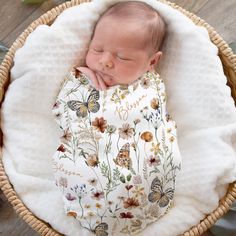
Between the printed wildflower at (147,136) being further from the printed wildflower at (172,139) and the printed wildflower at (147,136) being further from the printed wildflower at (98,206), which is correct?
the printed wildflower at (98,206)

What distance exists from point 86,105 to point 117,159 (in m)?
0.15

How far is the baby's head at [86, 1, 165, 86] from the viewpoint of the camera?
1168 mm

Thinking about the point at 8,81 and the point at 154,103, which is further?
the point at 8,81

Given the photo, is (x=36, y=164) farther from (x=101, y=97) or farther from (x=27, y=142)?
(x=101, y=97)

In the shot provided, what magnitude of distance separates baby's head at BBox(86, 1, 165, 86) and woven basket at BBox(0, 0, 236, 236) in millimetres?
162

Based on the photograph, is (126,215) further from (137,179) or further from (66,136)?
(66,136)

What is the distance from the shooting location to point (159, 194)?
1133 mm

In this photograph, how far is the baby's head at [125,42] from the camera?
1168 mm

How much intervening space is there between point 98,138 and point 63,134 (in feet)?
0.29

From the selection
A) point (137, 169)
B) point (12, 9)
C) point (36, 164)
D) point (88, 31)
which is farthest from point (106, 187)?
point (12, 9)

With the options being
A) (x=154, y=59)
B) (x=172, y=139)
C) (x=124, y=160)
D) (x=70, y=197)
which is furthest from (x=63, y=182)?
(x=154, y=59)

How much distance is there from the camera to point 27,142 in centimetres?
122

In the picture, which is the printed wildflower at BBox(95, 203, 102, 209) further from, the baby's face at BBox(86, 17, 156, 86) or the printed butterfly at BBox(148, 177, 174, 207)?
the baby's face at BBox(86, 17, 156, 86)

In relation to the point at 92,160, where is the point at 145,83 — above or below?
above
